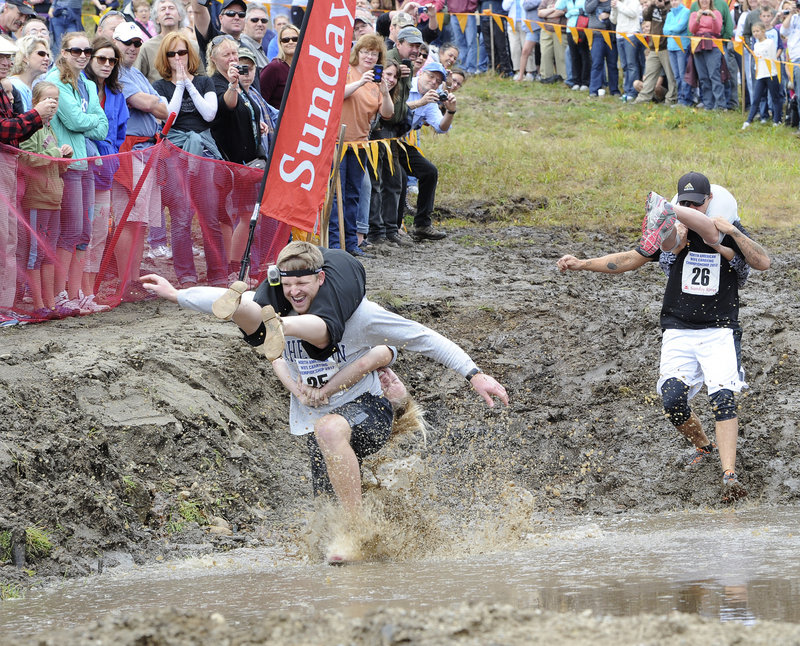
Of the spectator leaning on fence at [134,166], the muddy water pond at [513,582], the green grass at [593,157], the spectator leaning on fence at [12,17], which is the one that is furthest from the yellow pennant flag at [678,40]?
the muddy water pond at [513,582]

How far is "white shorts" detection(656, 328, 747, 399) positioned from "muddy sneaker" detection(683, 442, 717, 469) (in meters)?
0.48

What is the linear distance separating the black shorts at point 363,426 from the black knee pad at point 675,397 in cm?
229

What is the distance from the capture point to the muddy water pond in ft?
16.6

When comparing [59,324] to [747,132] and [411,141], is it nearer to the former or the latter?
[411,141]

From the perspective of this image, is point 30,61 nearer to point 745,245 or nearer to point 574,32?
point 745,245

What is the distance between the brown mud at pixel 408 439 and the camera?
6.87 meters

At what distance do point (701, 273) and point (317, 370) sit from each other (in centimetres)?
303

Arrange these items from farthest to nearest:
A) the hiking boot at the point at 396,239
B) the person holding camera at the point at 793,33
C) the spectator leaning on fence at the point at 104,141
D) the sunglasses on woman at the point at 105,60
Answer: the person holding camera at the point at 793,33
the hiking boot at the point at 396,239
the sunglasses on woman at the point at 105,60
the spectator leaning on fence at the point at 104,141

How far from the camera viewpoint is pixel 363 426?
21.8 feet

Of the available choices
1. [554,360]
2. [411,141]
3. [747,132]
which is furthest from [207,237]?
[747,132]

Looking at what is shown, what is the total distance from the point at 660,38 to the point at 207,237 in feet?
46.5

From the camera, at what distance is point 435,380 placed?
1066 cm

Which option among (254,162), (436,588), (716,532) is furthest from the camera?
(254,162)

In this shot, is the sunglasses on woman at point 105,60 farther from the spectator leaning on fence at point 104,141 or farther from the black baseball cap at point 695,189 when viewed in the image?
the black baseball cap at point 695,189
